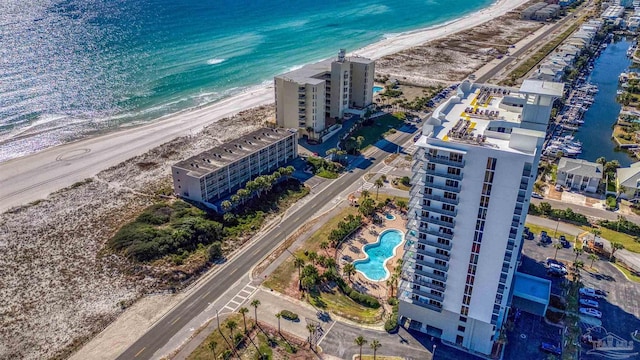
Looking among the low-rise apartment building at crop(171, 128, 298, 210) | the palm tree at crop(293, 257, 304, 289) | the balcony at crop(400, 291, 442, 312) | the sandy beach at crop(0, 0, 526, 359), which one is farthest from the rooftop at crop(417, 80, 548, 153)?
the sandy beach at crop(0, 0, 526, 359)

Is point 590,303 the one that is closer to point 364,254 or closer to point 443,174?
point 443,174

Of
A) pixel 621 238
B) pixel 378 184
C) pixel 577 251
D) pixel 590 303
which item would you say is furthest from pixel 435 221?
pixel 621 238

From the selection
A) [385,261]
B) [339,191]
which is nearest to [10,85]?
[339,191]

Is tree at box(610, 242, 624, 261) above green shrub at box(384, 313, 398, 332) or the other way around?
above

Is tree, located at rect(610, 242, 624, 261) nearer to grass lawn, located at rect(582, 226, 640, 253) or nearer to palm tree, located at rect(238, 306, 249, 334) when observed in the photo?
grass lawn, located at rect(582, 226, 640, 253)

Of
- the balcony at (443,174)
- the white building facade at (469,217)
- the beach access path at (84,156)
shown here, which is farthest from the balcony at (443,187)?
the beach access path at (84,156)

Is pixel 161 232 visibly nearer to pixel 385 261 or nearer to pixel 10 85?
pixel 385 261
